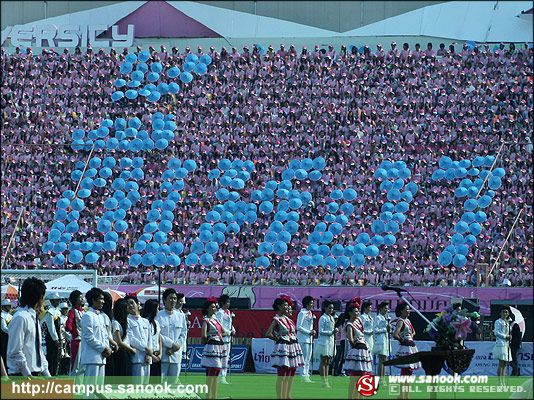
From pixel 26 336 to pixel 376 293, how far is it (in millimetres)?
19467

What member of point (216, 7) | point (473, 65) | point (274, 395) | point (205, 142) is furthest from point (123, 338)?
point (216, 7)

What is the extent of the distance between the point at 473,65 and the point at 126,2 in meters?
16.3

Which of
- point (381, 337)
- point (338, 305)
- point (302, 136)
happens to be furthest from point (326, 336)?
point (302, 136)

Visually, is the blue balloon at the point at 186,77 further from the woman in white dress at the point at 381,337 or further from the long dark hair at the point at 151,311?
the long dark hair at the point at 151,311

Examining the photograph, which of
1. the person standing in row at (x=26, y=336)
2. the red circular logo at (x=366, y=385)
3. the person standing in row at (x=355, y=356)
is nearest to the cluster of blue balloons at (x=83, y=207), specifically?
the person standing in row at (x=355, y=356)

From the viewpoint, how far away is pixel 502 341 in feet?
74.2

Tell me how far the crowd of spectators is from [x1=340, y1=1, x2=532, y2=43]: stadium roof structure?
50.2 inches

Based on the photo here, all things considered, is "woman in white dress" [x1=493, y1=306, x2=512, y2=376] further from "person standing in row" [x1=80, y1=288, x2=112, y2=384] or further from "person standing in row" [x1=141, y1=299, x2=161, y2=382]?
"person standing in row" [x1=80, y1=288, x2=112, y2=384]

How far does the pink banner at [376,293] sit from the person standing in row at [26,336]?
741 inches

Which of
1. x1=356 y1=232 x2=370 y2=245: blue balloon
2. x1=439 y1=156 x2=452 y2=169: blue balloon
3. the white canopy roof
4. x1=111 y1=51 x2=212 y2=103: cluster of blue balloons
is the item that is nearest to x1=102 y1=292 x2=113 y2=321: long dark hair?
the white canopy roof

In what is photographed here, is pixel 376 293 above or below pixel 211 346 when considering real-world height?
below

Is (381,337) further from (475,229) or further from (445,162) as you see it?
(445,162)

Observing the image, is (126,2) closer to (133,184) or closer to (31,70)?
(31,70)

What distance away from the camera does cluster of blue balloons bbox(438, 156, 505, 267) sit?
35.7 meters
